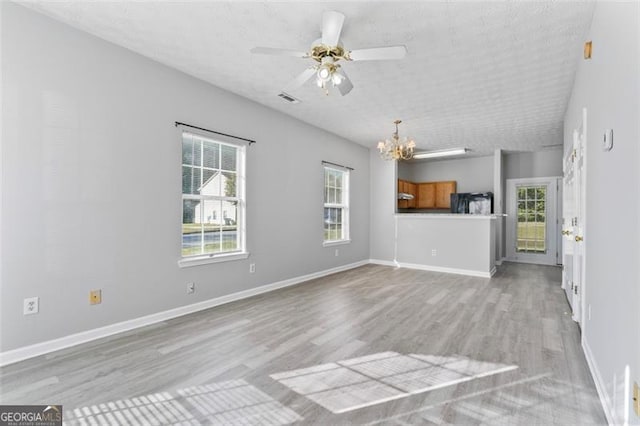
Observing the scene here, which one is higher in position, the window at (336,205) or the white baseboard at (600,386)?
the window at (336,205)

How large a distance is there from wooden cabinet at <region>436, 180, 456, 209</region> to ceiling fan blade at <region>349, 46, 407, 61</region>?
641 centimetres

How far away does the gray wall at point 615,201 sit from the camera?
133cm

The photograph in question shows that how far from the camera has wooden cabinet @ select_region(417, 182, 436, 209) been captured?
27.2 feet

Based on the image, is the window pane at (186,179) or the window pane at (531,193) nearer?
the window pane at (186,179)

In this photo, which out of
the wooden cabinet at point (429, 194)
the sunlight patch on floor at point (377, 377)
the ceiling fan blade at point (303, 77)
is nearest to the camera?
the sunlight patch on floor at point (377, 377)

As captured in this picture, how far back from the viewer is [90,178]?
2.72 meters

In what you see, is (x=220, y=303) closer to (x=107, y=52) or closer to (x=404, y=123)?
(x=107, y=52)

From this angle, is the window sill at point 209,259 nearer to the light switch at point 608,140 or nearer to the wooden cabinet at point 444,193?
the light switch at point 608,140

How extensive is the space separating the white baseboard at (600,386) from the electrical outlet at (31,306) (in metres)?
3.95

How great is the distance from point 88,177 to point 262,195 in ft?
6.96

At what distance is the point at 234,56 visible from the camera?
3033 millimetres

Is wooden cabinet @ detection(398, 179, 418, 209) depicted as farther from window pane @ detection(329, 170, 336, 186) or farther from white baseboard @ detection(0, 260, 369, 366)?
white baseboard @ detection(0, 260, 369, 366)
